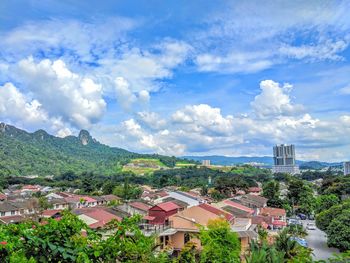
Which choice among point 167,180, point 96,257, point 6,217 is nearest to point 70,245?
point 96,257

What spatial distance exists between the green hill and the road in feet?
265

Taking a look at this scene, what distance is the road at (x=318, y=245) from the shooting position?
25594 mm

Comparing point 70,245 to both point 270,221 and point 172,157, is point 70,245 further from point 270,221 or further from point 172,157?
point 172,157

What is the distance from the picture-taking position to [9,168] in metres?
101

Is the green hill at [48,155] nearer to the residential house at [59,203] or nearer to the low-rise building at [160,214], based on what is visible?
the residential house at [59,203]

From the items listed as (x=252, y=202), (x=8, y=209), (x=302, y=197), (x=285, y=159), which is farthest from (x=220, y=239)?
(x=285, y=159)

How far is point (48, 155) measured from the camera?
13212 centimetres

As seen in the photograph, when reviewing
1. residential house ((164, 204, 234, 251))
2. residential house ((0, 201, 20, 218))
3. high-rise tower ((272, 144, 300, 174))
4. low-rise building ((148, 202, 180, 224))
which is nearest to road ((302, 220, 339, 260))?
residential house ((164, 204, 234, 251))

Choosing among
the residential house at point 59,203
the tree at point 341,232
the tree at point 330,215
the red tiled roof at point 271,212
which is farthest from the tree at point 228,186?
the tree at point 341,232

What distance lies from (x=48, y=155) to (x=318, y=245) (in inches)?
4730

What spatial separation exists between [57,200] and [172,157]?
4843 inches

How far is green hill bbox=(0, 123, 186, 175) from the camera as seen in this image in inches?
4337

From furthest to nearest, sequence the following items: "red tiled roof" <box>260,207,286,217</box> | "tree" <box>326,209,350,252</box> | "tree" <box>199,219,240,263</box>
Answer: "red tiled roof" <box>260,207,286,217</box>, "tree" <box>326,209,350,252</box>, "tree" <box>199,219,240,263</box>

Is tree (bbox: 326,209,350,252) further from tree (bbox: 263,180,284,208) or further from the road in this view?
tree (bbox: 263,180,284,208)
